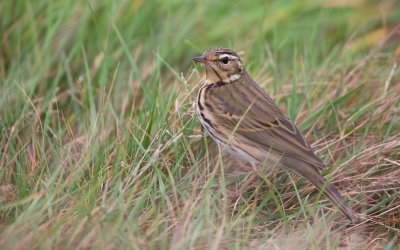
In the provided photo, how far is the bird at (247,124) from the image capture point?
16.7 ft

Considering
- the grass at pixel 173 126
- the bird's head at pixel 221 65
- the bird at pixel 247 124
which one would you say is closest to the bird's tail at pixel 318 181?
the bird at pixel 247 124

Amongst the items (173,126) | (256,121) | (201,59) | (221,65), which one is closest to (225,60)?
(221,65)

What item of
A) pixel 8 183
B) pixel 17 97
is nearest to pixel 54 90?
pixel 17 97

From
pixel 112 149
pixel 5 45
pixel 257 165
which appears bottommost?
pixel 257 165

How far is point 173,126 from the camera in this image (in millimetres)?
5352

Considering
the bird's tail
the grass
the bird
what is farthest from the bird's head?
the bird's tail

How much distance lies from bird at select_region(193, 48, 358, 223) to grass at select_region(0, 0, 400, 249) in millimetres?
137

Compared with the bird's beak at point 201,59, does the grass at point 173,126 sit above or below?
below

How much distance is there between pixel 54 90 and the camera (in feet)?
19.7

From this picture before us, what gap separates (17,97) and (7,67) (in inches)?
29.0

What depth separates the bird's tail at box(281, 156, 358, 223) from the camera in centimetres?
488

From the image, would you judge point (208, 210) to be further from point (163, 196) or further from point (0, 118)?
point (0, 118)

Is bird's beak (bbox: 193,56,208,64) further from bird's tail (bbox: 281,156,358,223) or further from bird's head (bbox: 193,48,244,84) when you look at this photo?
bird's tail (bbox: 281,156,358,223)

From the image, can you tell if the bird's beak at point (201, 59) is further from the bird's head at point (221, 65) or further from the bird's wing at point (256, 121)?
the bird's wing at point (256, 121)
